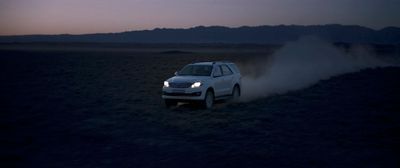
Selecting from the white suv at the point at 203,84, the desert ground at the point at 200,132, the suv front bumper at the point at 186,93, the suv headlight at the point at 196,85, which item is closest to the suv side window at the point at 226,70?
the white suv at the point at 203,84

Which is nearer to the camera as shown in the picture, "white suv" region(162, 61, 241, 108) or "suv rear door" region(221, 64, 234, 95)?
"white suv" region(162, 61, 241, 108)

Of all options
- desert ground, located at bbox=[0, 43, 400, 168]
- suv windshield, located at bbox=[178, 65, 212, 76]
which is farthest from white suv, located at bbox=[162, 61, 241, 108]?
desert ground, located at bbox=[0, 43, 400, 168]

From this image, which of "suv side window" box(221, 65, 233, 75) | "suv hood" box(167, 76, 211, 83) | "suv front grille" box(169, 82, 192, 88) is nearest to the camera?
"suv front grille" box(169, 82, 192, 88)

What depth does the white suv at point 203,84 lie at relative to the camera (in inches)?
712

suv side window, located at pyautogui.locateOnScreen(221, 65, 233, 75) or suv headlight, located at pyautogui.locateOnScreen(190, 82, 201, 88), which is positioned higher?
suv side window, located at pyautogui.locateOnScreen(221, 65, 233, 75)

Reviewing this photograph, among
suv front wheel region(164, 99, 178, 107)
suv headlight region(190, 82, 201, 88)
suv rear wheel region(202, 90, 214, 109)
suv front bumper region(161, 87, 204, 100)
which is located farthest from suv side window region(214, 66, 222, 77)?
suv front wheel region(164, 99, 178, 107)

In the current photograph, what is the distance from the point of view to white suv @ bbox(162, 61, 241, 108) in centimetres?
1809

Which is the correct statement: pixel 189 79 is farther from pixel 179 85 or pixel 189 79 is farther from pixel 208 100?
pixel 208 100

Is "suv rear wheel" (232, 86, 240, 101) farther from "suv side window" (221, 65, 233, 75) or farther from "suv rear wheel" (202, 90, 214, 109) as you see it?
"suv rear wheel" (202, 90, 214, 109)

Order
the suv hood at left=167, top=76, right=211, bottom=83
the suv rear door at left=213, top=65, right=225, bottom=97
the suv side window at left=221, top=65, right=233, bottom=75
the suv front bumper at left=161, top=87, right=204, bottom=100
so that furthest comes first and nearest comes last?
the suv side window at left=221, top=65, right=233, bottom=75
the suv rear door at left=213, top=65, right=225, bottom=97
the suv hood at left=167, top=76, right=211, bottom=83
the suv front bumper at left=161, top=87, right=204, bottom=100

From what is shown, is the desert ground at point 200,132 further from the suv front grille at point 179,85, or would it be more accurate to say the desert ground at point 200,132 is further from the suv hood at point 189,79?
the suv hood at point 189,79

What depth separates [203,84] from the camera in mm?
18172

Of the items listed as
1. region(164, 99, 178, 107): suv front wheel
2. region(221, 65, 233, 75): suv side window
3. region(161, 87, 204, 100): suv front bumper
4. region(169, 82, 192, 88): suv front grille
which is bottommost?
region(164, 99, 178, 107): suv front wheel

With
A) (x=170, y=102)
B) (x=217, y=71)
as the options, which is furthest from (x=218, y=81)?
(x=170, y=102)
